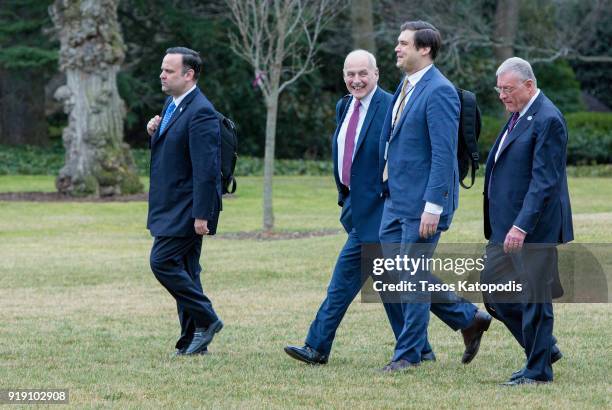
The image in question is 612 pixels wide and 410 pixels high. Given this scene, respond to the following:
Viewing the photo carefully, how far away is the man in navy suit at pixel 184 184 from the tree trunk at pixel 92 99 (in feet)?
53.3

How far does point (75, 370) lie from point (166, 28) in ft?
101

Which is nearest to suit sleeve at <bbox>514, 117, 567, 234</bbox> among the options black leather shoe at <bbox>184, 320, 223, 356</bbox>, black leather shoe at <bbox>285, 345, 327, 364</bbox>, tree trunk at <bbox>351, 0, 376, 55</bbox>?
black leather shoe at <bbox>285, 345, 327, 364</bbox>

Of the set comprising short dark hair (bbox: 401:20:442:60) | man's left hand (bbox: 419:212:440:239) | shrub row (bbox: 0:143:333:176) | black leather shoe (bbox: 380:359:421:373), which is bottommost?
shrub row (bbox: 0:143:333:176)

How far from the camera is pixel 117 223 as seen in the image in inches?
814

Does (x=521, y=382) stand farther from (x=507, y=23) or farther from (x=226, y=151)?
(x=507, y=23)

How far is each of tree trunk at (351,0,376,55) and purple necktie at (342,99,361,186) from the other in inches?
1025

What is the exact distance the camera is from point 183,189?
773cm

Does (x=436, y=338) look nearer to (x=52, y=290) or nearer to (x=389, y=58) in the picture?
(x=52, y=290)

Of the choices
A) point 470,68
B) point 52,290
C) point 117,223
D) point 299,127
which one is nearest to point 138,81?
point 299,127

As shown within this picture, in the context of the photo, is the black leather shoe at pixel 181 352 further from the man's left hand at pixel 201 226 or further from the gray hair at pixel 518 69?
the gray hair at pixel 518 69

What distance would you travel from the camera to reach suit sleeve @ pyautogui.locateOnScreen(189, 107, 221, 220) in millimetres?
7594

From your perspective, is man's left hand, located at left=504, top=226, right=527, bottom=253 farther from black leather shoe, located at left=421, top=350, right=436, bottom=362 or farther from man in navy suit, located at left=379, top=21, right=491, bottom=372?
black leather shoe, located at left=421, top=350, right=436, bottom=362

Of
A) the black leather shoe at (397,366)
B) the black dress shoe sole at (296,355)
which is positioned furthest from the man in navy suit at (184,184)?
the black leather shoe at (397,366)

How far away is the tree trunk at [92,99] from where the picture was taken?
23.7m
